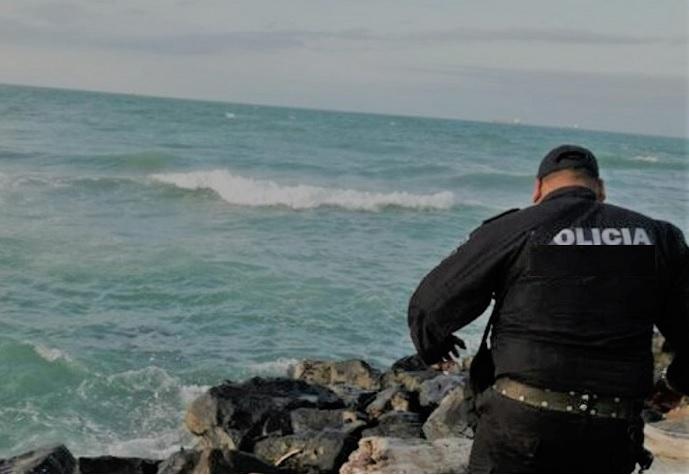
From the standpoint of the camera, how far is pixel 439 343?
3316 mm

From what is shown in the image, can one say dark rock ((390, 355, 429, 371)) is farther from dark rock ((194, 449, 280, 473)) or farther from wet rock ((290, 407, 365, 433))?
dark rock ((194, 449, 280, 473))

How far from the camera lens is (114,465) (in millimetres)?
6828

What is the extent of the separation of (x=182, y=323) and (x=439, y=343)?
9.74 m

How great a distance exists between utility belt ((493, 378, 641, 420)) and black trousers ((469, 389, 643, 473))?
2 cm

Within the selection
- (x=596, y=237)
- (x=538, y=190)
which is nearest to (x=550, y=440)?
(x=596, y=237)

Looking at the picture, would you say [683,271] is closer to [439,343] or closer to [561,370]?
[561,370]

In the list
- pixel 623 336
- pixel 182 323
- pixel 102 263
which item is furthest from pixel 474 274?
pixel 102 263

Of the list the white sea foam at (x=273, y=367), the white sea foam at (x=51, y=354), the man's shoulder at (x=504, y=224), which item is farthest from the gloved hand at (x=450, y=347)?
the white sea foam at (x=51, y=354)

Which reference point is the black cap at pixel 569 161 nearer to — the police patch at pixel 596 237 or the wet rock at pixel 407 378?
the police patch at pixel 596 237

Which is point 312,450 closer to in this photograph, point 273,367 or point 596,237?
point 273,367

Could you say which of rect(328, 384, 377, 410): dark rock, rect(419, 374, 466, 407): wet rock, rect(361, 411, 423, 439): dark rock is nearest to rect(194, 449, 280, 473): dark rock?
rect(361, 411, 423, 439): dark rock

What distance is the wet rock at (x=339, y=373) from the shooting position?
1006 centimetres

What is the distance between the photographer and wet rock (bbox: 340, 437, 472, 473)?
5734 mm

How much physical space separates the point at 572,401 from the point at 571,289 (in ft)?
1.31
